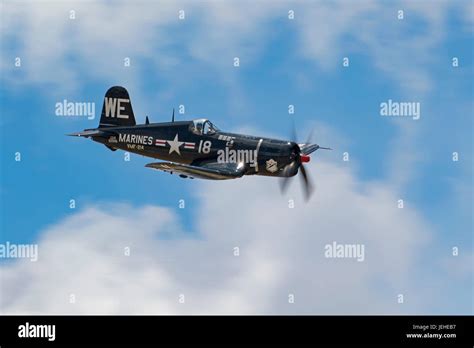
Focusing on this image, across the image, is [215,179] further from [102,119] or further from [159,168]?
[102,119]

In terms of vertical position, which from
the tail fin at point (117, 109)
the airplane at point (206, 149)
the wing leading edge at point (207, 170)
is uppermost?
the tail fin at point (117, 109)

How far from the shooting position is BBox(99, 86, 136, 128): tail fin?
35312 mm

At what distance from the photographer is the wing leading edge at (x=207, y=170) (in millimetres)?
30281

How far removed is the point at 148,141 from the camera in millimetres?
33969

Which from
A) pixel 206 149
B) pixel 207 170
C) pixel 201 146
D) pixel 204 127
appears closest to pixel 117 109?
pixel 204 127

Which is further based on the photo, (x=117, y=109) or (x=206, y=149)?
(x=117, y=109)

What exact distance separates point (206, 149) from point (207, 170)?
1705 mm

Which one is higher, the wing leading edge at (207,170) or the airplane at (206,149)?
the airplane at (206,149)

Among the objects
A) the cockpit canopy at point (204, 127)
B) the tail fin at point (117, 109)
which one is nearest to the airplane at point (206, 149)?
the cockpit canopy at point (204, 127)

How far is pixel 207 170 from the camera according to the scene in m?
31.0

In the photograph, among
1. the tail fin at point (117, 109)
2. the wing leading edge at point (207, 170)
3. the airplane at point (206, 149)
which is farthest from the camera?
the tail fin at point (117, 109)

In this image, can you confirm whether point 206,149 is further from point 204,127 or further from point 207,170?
point 207,170

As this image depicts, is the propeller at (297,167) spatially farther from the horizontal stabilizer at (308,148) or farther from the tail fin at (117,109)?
the tail fin at (117,109)

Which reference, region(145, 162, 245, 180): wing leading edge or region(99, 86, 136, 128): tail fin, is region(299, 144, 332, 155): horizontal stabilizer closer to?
region(145, 162, 245, 180): wing leading edge
